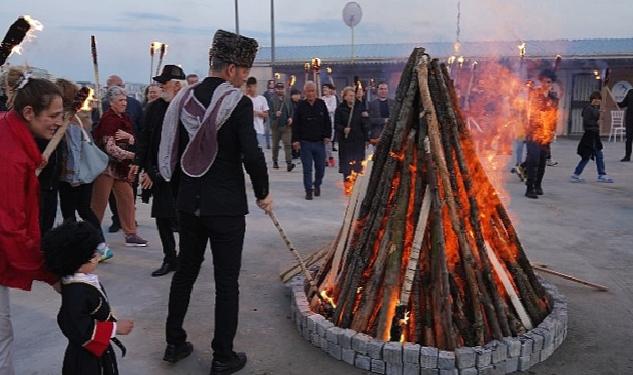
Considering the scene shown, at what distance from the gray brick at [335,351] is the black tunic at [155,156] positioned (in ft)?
7.81

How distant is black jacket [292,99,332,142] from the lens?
33.0ft

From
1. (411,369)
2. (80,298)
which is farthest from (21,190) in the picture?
(411,369)

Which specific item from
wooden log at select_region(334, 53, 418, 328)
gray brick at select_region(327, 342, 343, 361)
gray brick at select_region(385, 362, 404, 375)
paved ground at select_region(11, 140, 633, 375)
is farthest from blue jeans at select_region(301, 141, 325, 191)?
gray brick at select_region(385, 362, 404, 375)

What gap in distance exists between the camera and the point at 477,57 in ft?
58.8

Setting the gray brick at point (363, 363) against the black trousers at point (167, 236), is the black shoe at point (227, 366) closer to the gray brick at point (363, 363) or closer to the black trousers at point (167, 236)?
the gray brick at point (363, 363)

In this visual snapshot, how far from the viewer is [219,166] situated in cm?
361

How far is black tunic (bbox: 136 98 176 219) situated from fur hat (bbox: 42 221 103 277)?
2.64 metres

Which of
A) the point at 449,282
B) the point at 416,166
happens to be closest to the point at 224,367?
the point at 449,282

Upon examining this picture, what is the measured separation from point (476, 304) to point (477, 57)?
50.8ft

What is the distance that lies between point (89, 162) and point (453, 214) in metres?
3.95

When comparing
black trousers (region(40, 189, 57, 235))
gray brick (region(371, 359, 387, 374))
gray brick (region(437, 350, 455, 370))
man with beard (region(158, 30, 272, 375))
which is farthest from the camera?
black trousers (region(40, 189, 57, 235))

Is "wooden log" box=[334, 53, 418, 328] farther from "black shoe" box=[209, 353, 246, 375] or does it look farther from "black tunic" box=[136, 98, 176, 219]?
"black tunic" box=[136, 98, 176, 219]

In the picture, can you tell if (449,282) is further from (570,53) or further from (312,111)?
(570,53)

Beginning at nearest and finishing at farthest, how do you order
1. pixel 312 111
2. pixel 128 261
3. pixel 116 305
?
pixel 116 305 → pixel 128 261 → pixel 312 111
